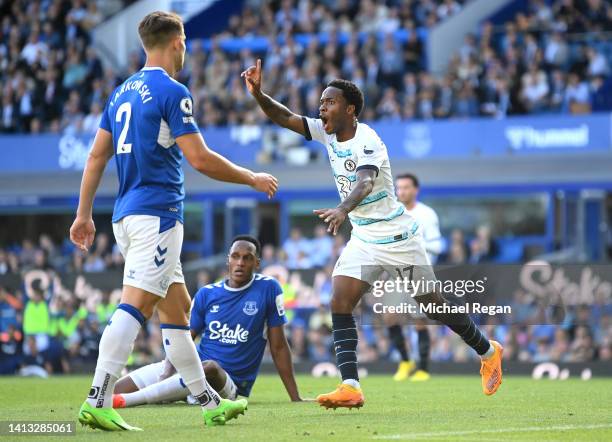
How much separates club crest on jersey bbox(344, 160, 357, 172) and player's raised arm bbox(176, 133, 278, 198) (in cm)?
156

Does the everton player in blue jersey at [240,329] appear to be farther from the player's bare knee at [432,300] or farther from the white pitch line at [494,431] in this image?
the white pitch line at [494,431]

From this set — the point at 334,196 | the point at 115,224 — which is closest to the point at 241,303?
the point at 115,224

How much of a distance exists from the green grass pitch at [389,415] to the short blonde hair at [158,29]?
2.24 meters

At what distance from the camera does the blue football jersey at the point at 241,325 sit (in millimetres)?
9531

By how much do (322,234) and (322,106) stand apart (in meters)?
14.3

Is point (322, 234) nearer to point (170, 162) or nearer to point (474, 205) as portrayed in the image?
point (474, 205)

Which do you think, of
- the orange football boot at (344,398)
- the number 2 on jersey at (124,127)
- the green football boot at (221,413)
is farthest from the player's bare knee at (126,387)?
the number 2 on jersey at (124,127)

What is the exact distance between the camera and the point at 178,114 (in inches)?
276

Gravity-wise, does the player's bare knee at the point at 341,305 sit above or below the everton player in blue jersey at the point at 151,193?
below

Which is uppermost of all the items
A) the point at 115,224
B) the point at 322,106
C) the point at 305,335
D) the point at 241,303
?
the point at 322,106

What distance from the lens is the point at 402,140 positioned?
23391 mm

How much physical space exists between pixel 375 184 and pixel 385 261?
541 millimetres

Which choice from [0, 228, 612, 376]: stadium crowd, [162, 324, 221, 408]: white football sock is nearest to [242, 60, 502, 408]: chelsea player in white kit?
[162, 324, 221, 408]: white football sock
